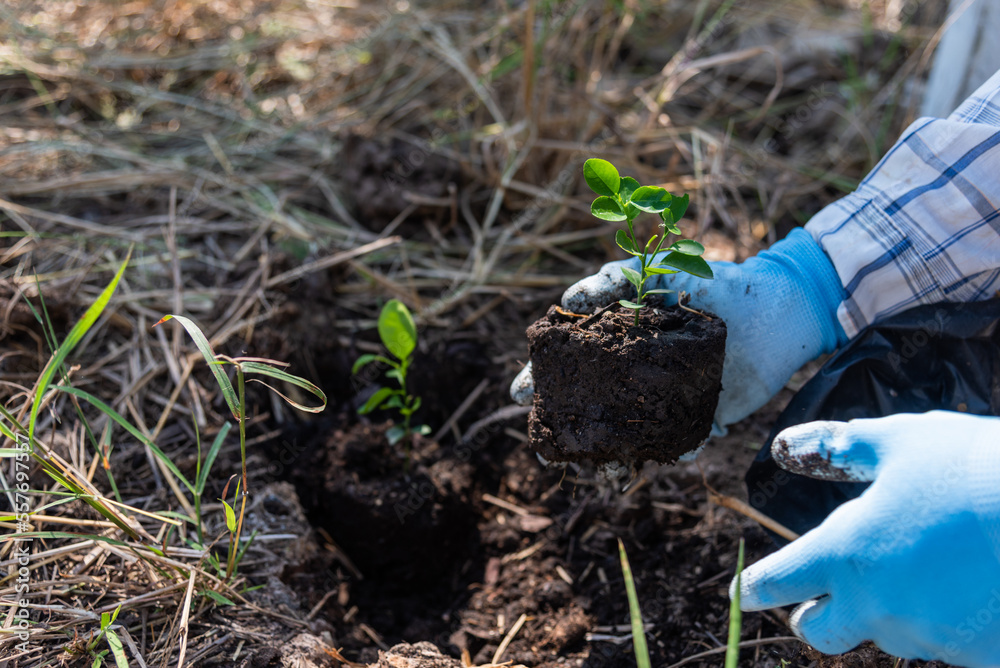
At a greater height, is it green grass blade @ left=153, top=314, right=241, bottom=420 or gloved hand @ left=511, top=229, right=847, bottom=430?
gloved hand @ left=511, top=229, right=847, bottom=430

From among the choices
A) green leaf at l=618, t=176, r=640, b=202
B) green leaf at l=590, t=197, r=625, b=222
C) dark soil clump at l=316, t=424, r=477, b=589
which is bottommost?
dark soil clump at l=316, t=424, r=477, b=589

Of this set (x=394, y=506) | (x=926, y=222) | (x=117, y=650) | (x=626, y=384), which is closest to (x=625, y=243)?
(x=626, y=384)

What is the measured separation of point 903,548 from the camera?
0.96 metres

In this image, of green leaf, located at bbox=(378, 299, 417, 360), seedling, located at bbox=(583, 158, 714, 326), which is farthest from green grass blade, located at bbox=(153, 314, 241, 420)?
seedling, located at bbox=(583, 158, 714, 326)

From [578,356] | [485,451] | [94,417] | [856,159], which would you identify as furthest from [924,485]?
[856,159]

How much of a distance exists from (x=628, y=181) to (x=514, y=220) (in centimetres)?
119

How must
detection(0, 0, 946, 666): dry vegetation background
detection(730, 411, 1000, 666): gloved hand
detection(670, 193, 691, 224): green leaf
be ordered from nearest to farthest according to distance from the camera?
1. detection(730, 411, 1000, 666): gloved hand
2. detection(670, 193, 691, 224): green leaf
3. detection(0, 0, 946, 666): dry vegetation background

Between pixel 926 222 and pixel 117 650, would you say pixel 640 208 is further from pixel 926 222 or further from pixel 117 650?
pixel 117 650

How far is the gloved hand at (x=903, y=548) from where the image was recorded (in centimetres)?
94

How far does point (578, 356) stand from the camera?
3.92ft

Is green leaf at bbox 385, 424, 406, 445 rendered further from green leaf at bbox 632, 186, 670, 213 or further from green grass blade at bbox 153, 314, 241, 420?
green leaf at bbox 632, 186, 670, 213

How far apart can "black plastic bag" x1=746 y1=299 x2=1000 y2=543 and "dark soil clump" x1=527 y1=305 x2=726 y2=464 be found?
0.95 feet

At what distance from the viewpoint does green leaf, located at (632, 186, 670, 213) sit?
114 centimetres

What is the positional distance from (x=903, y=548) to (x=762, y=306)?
556mm
